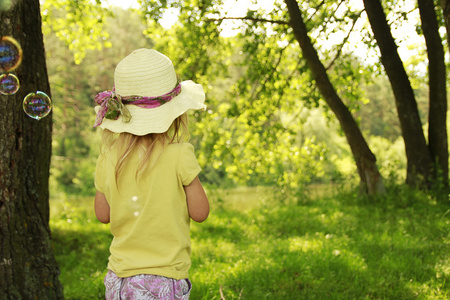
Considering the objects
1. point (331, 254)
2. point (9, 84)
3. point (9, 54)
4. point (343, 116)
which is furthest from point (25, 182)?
point (343, 116)

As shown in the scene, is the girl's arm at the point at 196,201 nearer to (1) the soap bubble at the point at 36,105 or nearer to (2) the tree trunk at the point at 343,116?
(1) the soap bubble at the point at 36,105

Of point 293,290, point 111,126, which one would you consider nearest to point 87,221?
point 293,290

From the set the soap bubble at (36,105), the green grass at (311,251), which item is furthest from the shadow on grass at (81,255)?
the soap bubble at (36,105)

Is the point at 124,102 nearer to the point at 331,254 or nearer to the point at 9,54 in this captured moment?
the point at 9,54

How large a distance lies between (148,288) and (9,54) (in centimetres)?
202

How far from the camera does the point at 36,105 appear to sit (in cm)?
313

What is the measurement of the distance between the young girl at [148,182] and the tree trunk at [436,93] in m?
6.76

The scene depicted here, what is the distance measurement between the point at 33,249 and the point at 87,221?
206 inches

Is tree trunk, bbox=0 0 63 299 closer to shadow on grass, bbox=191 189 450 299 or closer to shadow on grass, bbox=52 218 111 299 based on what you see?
shadow on grass, bbox=52 218 111 299

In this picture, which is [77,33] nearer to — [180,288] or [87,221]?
[87,221]

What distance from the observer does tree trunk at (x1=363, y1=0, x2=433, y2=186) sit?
7.94 metres

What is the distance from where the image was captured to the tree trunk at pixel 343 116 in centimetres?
800

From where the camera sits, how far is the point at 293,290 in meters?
3.94

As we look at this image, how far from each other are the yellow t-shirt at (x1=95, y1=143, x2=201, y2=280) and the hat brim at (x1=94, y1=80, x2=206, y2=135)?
0.36 ft
